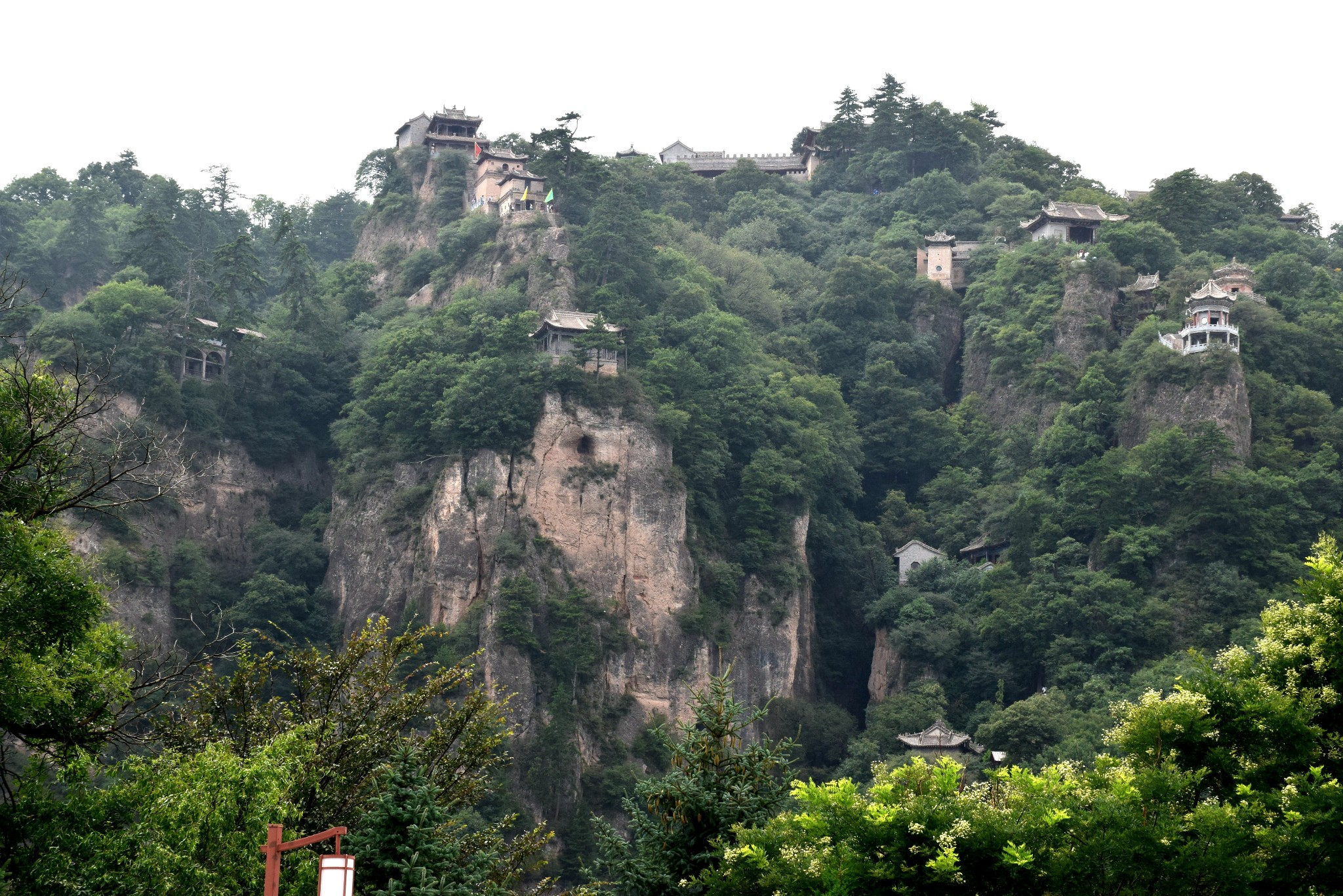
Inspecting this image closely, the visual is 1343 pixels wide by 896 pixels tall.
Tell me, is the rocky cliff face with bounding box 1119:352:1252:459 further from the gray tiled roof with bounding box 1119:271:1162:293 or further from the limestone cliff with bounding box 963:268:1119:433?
the gray tiled roof with bounding box 1119:271:1162:293

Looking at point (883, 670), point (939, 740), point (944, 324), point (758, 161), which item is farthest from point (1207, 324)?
point (758, 161)

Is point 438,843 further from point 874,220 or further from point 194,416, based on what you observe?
point 874,220

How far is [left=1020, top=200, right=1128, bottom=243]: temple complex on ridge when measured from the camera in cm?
7606

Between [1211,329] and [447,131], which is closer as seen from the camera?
[1211,329]

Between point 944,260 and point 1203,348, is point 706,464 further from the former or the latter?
point 944,260

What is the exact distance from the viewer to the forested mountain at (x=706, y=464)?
55.6 metres

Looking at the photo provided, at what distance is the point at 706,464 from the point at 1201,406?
60.6ft

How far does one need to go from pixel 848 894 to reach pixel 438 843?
5461 mm

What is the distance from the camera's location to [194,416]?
62.3 m

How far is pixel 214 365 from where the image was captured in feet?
216

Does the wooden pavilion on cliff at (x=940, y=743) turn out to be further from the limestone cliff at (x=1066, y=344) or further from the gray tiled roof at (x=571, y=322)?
the gray tiled roof at (x=571, y=322)

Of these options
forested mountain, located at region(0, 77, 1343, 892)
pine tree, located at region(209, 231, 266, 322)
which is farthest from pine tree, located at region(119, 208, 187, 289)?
pine tree, located at region(209, 231, 266, 322)

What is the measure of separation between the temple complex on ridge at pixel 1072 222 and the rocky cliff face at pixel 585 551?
2497cm

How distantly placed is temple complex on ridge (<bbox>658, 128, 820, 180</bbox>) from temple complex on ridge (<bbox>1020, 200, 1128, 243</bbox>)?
20.0 metres
